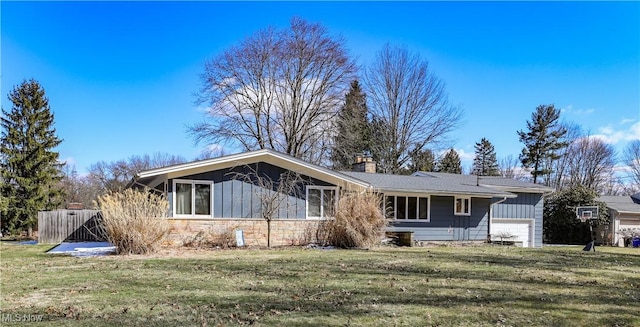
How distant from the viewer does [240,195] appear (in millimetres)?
14781

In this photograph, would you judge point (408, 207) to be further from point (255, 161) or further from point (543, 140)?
point (543, 140)

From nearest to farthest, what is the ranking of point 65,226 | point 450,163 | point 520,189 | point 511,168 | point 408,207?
point 408,207 < point 65,226 < point 520,189 < point 450,163 < point 511,168

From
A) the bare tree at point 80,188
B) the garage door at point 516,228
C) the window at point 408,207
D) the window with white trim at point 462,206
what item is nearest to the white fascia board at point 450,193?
the window with white trim at point 462,206

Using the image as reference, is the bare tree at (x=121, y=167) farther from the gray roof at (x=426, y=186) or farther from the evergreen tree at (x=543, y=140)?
the evergreen tree at (x=543, y=140)

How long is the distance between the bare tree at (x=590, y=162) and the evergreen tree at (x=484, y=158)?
6298mm

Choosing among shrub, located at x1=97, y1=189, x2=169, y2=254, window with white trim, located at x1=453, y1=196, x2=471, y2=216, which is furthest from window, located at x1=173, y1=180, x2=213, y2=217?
window with white trim, located at x1=453, y1=196, x2=471, y2=216

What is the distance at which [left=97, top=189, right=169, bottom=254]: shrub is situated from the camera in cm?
1106

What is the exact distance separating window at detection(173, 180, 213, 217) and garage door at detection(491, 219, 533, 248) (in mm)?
12701

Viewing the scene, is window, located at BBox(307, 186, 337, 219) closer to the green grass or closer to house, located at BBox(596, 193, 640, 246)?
the green grass

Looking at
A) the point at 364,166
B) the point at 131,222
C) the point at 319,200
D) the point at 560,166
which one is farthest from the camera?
the point at 560,166

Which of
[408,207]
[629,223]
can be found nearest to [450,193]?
[408,207]

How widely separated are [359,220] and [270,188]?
3258 mm

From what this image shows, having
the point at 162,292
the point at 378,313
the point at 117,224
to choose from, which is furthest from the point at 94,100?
the point at 378,313

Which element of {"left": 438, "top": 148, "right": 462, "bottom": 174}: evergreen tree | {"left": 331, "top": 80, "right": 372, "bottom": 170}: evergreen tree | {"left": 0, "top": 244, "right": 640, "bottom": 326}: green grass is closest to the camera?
{"left": 0, "top": 244, "right": 640, "bottom": 326}: green grass
